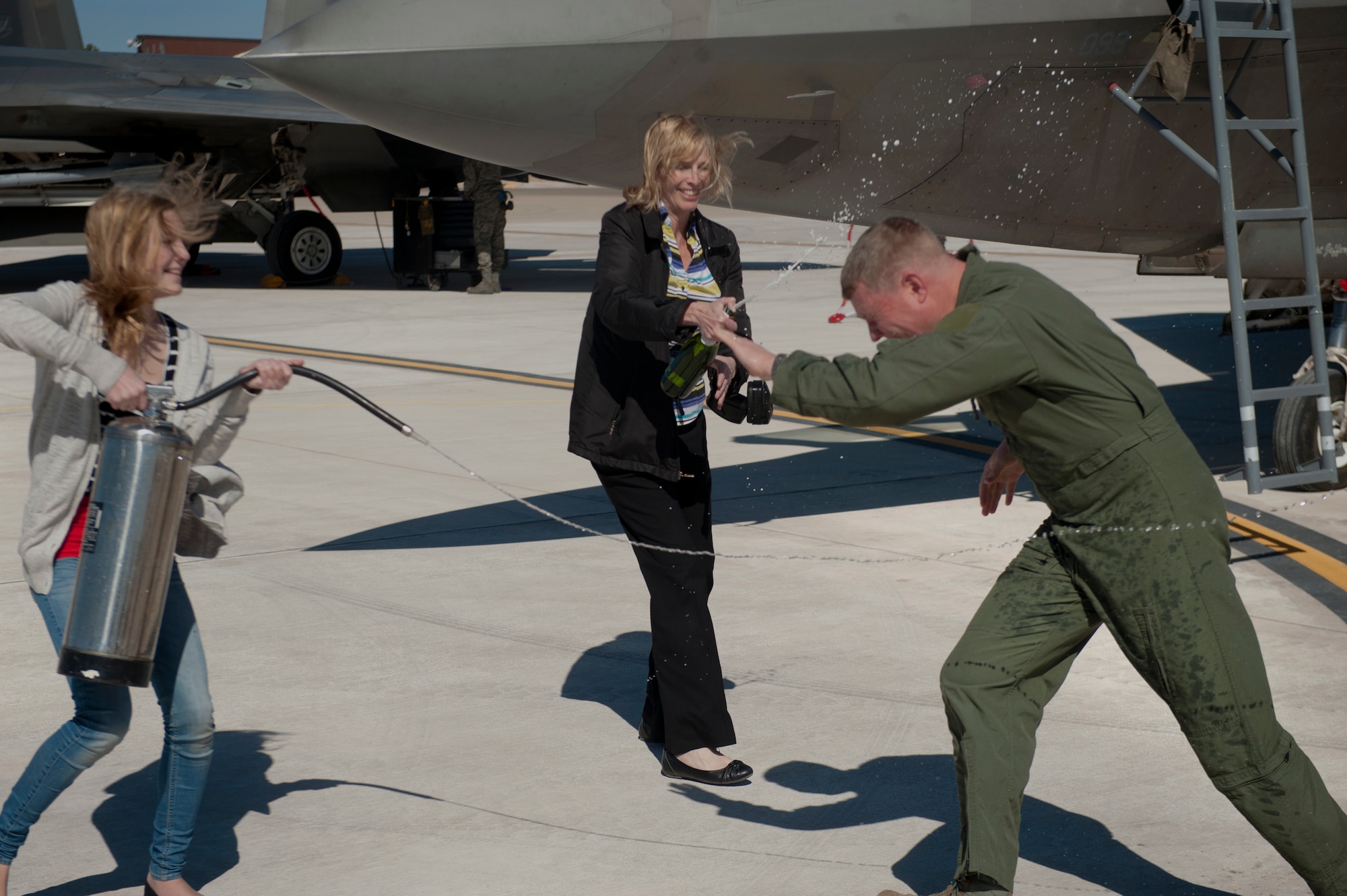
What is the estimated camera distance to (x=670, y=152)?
4.31 m

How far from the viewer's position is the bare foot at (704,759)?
440cm

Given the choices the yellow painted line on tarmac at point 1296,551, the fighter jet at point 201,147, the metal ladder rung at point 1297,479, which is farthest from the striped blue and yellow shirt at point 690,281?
the fighter jet at point 201,147

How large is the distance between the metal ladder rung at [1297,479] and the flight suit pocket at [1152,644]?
133 inches

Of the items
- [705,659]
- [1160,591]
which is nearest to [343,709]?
[705,659]

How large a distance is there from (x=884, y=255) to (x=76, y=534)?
2.07 m

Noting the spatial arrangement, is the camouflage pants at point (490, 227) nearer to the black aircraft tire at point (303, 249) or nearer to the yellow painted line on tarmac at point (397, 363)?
the black aircraft tire at point (303, 249)

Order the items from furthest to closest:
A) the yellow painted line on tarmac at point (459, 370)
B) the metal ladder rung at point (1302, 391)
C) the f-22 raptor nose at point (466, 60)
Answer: the yellow painted line on tarmac at point (459, 370)
the metal ladder rung at point (1302, 391)
the f-22 raptor nose at point (466, 60)

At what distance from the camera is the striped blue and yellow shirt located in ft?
14.6

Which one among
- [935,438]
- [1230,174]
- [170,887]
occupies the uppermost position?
[1230,174]

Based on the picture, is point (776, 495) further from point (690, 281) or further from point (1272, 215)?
point (690, 281)

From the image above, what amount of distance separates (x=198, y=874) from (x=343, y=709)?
1.29 m

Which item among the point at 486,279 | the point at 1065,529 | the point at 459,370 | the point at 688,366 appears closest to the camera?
the point at 1065,529

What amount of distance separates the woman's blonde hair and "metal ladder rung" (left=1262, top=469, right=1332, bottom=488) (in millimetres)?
3299

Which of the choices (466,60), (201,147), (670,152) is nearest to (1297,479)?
(670,152)
